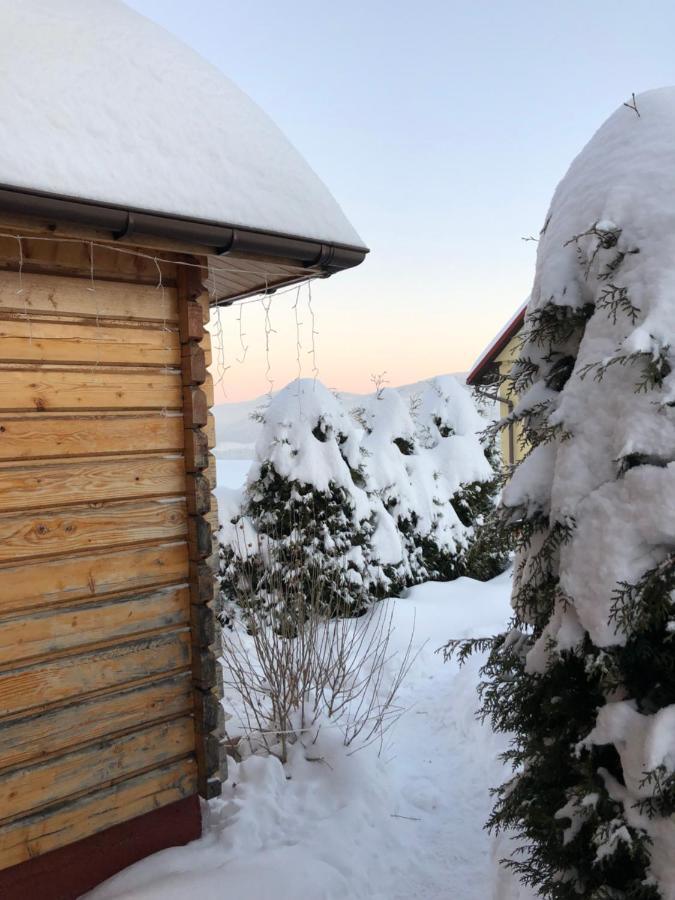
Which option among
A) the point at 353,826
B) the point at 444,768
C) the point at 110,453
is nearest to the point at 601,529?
the point at 110,453

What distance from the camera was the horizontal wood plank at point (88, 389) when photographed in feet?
9.61

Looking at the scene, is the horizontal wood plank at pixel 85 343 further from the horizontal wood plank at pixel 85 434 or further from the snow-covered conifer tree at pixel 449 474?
the snow-covered conifer tree at pixel 449 474

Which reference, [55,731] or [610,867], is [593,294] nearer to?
[610,867]

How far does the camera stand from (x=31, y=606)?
2.98m

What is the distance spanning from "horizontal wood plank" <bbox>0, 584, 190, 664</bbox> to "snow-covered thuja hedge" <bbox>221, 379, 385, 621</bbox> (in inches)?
135

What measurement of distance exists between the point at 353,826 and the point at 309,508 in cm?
374

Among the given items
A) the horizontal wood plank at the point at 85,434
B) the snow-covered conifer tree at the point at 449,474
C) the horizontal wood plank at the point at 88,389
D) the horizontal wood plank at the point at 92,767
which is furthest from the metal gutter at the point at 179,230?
the snow-covered conifer tree at the point at 449,474

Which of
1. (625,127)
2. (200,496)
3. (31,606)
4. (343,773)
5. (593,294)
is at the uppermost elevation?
(625,127)

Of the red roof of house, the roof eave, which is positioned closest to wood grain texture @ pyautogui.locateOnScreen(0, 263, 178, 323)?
the red roof of house

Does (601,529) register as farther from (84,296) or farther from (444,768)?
(444,768)

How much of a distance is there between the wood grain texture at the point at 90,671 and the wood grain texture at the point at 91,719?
6 centimetres

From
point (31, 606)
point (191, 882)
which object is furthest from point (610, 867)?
point (31, 606)

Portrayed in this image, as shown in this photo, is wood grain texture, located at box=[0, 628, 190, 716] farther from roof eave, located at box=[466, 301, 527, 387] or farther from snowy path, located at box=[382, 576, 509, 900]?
roof eave, located at box=[466, 301, 527, 387]

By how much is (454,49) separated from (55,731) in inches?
336
